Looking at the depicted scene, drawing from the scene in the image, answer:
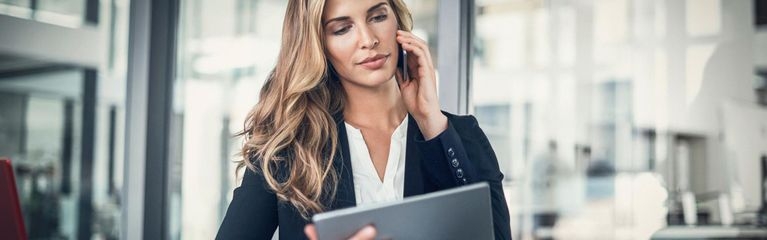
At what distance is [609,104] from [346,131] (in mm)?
3484

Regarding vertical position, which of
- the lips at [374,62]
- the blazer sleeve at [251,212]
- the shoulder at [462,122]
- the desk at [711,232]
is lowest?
the desk at [711,232]

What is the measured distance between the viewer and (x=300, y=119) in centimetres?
129

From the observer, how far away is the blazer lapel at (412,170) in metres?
1.24

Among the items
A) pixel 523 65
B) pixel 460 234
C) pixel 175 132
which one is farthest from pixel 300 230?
pixel 523 65

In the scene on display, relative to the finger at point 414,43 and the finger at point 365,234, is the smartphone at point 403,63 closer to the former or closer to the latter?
the finger at point 414,43

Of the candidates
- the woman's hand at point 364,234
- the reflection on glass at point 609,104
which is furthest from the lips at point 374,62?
the reflection on glass at point 609,104

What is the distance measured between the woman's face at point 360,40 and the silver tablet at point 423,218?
0.48m

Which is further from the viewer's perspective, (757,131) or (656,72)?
(656,72)

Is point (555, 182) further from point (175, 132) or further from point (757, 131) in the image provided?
point (175, 132)

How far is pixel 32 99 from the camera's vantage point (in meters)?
3.97

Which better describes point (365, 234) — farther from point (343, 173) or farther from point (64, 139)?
point (64, 139)

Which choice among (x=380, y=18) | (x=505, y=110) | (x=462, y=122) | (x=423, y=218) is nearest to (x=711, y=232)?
(x=505, y=110)

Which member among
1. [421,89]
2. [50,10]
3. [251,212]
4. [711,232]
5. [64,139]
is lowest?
[711,232]

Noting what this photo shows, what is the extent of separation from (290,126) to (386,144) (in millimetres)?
185
